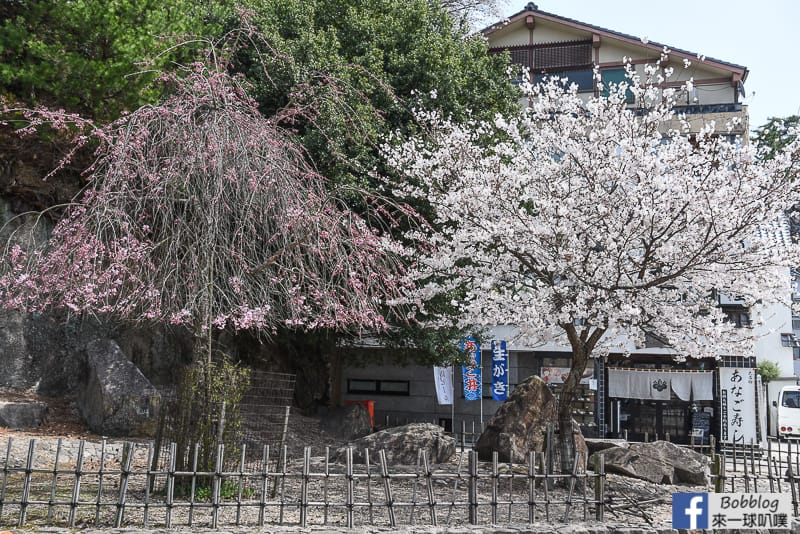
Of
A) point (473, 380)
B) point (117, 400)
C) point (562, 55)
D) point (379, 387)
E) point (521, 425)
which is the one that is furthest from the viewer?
point (562, 55)

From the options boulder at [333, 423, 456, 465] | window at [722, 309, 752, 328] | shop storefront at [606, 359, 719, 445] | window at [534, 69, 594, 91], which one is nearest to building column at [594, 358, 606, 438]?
shop storefront at [606, 359, 719, 445]

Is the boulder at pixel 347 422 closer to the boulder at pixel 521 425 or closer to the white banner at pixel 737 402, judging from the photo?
the boulder at pixel 521 425

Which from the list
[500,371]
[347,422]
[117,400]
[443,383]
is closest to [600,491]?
[117,400]

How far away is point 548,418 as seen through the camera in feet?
45.5

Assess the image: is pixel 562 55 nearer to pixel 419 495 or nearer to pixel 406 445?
pixel 406 445

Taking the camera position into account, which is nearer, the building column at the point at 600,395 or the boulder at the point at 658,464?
the boulder at the point at 658,464

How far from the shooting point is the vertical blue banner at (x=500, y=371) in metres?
20.7

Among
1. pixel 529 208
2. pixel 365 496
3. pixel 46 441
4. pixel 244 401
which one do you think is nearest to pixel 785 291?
pixel 529 208

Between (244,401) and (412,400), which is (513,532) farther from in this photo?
(412,400)

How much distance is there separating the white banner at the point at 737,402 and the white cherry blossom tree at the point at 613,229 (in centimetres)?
1092

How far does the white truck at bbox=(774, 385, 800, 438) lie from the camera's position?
27203mm

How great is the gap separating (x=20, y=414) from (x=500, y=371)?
12.8 m

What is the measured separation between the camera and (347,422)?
18.5 metres

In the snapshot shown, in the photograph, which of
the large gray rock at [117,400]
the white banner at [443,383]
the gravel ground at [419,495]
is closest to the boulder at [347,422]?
the gravel ground at [419,495]
